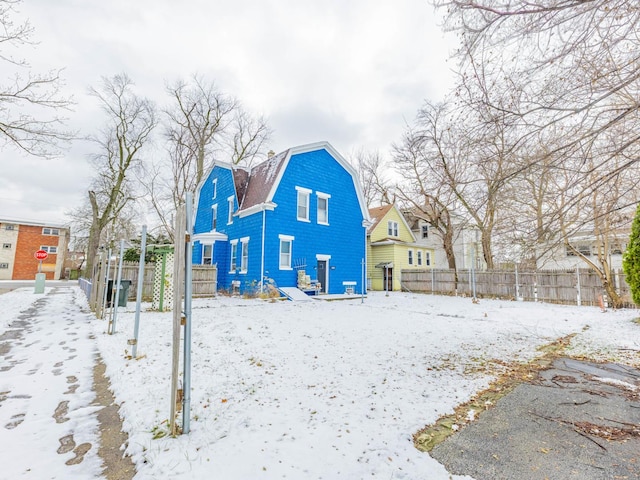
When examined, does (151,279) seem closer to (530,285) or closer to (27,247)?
(530,285)

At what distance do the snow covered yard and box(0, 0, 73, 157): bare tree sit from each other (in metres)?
4.80

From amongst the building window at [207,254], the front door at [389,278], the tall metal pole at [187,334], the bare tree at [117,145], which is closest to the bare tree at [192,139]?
the bare tree at [117,145]

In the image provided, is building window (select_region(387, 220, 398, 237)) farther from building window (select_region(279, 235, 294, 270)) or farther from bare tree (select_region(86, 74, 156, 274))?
bare tree (select_region(86, 74, 156, 274))

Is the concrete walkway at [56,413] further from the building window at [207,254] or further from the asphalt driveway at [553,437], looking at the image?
the building window at [207,254]

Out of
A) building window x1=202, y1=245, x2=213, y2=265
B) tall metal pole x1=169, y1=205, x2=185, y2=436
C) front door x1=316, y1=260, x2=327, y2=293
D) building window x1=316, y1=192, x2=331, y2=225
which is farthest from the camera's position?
building window x1=202, y1=245, x2=213, y2=265

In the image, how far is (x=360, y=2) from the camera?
5012 mm

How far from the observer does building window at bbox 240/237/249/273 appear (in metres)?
15.3

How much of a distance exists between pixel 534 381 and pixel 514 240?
1.96 meters

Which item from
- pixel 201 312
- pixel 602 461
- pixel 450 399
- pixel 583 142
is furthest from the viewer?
pixel 201 312

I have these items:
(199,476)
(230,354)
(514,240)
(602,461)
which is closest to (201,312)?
(230,354)

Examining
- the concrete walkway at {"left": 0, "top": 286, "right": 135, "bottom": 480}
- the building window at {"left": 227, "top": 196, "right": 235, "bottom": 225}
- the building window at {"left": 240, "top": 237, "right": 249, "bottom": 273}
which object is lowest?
the concrete walkway at {"left": 0, "top": 286, "right": 135, "bottom": 480}

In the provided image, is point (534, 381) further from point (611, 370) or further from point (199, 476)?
point (199, 476)

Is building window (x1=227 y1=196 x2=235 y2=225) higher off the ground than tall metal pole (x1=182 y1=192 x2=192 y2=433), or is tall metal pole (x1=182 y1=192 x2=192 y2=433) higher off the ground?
building window (x1=227 y1=196 x2=235 y2=225)

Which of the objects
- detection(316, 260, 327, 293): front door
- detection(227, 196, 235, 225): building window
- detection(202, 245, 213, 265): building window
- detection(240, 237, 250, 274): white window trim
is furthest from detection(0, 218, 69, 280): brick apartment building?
detection(316, 260, 327, 293): front door
